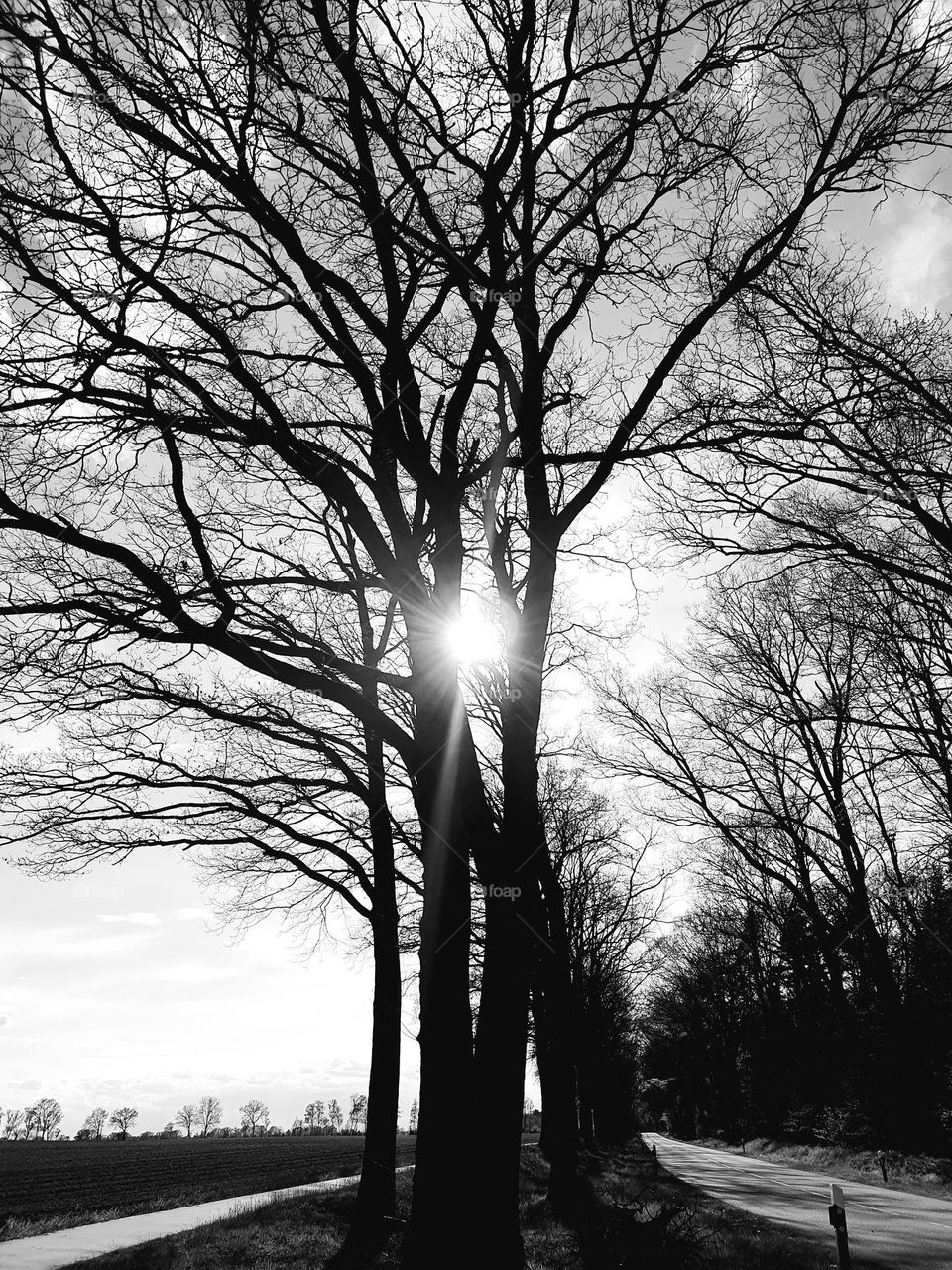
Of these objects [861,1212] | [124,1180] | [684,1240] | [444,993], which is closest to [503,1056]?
[444,993]

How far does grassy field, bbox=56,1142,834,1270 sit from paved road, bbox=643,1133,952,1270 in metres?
0.64

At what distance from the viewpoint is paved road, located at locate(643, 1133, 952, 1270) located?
8.97 metres

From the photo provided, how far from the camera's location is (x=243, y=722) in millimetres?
7676

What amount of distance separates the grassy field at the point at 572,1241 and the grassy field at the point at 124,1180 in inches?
201

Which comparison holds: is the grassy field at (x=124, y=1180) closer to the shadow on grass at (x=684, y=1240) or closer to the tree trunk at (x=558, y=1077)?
the tree trunk at (x=558, y=1077)

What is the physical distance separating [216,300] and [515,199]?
264 centimetres

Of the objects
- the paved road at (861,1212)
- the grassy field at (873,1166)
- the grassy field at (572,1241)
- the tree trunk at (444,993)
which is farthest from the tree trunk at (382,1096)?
the grassy field at (873,1166)

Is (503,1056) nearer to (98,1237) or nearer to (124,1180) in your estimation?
(98,1237)

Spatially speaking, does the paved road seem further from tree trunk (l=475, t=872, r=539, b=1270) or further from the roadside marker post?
tree trunk (l=475, t=872, r=539, b=1270)

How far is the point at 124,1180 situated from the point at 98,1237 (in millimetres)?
33580

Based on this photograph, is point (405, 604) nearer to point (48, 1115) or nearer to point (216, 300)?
point (216, 300)

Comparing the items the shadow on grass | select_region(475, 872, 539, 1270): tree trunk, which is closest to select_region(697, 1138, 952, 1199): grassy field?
the shadow on grass

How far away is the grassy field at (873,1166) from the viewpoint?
1783 cm

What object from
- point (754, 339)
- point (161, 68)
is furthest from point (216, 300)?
point (754, 339)
